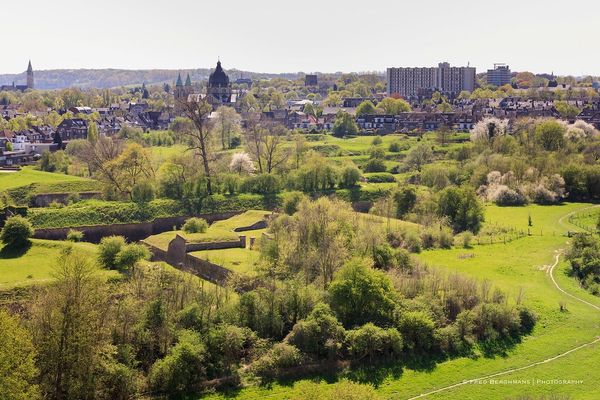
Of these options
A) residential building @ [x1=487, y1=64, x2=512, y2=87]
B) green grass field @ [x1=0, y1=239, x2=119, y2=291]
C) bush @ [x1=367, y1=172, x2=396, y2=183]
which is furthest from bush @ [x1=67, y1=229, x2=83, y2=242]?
residential building @ [x1=487, y1=64, x2=512, y2=87]

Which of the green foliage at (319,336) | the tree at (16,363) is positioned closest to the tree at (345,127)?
the green foliage at (319,336)

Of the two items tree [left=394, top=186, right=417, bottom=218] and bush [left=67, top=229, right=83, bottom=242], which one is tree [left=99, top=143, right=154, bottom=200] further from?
tree [left=394, top=186, right=417, bottom=218]

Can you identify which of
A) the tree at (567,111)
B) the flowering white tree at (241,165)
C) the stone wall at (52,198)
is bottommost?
the stone wall at (52,198)

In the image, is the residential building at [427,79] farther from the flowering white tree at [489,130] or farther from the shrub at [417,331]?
the shrub at [417,331]

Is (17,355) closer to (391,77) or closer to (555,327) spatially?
(555,327)

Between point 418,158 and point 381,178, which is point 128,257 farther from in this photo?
point 418,158
